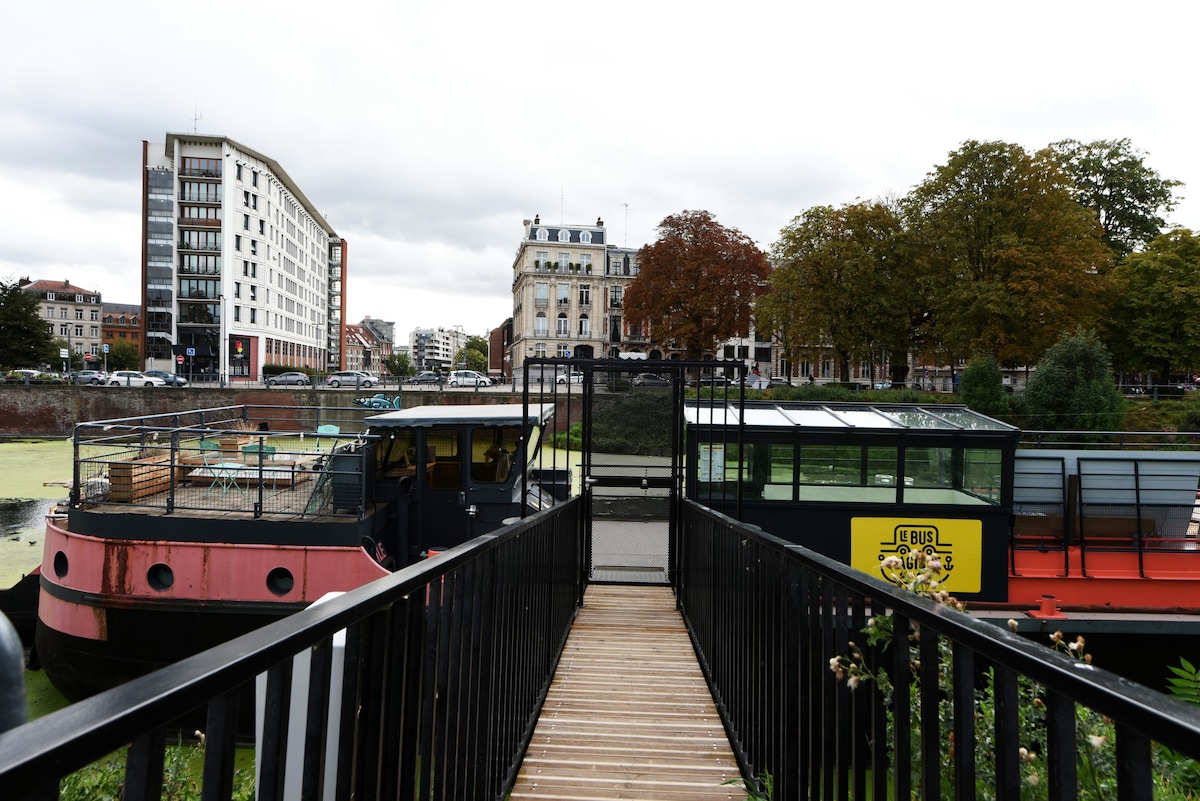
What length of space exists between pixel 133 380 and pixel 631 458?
142 feet

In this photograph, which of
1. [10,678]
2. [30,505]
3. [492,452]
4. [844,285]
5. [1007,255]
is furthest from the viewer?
[844,285]

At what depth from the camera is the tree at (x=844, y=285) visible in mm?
34094

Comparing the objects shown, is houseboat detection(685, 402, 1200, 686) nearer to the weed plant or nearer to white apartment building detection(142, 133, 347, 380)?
the weed plant

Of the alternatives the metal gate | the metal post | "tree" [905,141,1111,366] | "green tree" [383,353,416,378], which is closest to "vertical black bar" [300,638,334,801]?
the metal post

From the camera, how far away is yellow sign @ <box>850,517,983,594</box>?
9250mm

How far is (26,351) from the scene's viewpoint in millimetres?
52969

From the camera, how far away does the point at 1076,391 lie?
73.6 feet

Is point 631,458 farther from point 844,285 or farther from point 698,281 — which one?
point 698,281

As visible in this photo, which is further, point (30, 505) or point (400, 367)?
point (400, 367)

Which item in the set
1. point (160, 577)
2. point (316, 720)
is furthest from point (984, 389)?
point (316, 720)

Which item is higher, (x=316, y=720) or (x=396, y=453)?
(x=316, y=720)

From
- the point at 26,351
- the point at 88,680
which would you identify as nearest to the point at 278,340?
the point at 26,351

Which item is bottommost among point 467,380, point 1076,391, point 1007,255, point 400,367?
point 1076,391

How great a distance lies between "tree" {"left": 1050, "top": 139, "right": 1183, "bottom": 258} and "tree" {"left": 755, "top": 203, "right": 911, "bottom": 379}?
11912 mm
